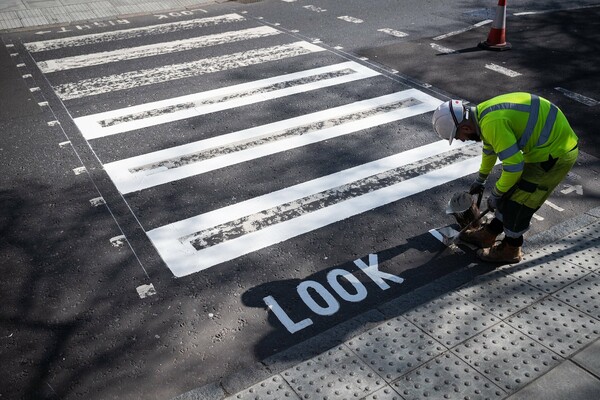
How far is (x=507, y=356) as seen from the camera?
4.50m

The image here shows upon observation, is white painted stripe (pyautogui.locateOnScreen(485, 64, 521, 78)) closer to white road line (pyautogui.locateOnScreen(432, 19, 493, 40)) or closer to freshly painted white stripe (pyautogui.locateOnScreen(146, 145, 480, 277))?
white road line (pyautogui.locateOnScreen(432, 19, 493, 40))

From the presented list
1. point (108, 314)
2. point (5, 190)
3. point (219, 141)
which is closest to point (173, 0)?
point (219, 141)

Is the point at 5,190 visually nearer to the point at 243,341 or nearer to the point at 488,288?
the point at 243,341

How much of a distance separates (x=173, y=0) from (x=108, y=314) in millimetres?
11852

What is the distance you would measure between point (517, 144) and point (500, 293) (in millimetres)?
1350

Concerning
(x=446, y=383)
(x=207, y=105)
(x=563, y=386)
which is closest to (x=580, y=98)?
(x=207, y=105)

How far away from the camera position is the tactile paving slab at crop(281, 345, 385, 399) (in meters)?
4.21

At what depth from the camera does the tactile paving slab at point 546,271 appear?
5348mm

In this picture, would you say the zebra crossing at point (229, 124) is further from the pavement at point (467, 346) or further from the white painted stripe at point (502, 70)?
the white painted stripe at point (502, 70)

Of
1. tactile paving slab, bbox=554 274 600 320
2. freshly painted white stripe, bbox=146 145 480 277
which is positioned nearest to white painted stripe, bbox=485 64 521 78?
freshly painted white stripe, bbox=146 145 480 277

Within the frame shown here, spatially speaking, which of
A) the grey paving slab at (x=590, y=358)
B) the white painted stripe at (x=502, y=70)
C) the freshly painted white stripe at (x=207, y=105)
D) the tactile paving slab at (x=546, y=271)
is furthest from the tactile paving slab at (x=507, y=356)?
the white painted stripe at (x=502, y=70)

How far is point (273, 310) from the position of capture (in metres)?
5.22

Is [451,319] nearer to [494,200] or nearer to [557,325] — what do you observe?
[557,325]

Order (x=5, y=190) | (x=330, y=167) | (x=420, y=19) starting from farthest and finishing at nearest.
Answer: (x=420, y=19)
(x=330, y=167)
(x=5, y=190)
